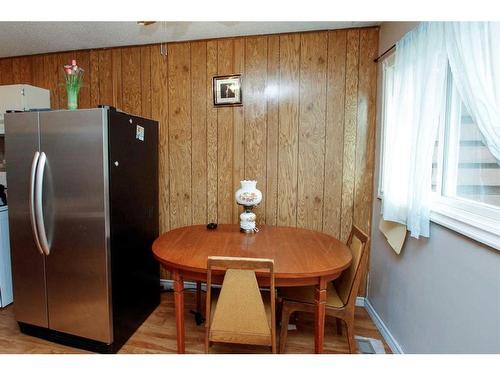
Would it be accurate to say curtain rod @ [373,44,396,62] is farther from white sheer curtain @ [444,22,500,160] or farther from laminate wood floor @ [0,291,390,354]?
laminate wood floor @ [0,291,390,354]

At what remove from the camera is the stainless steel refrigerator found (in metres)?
1.68

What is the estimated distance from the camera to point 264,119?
2377 millimetres

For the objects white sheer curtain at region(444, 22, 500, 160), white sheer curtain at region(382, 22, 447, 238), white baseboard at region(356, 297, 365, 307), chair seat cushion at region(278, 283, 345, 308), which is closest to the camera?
white sheer curtain at region(444, 22, 500, 160)

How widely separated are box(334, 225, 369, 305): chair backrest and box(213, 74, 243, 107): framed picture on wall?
1.54 metres

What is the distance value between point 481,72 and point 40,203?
8.18 ft

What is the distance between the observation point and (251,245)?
5.80 feet

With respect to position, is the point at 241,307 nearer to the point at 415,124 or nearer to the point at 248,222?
the point at 248,222

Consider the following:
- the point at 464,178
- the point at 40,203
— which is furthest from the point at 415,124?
the point at 40,203

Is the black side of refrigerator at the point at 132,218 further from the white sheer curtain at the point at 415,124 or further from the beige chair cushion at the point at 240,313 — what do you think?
the white sheer curtain at the point at 415,124

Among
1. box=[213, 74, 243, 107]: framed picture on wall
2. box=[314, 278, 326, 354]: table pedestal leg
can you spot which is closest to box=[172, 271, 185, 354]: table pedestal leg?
box=[314, 278, 326, 354]: table pedestal leg

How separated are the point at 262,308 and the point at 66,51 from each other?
Answer: 3.14 m

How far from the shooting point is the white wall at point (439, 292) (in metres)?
1.07

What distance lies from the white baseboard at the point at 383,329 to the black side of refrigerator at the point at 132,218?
1878 millimetres
